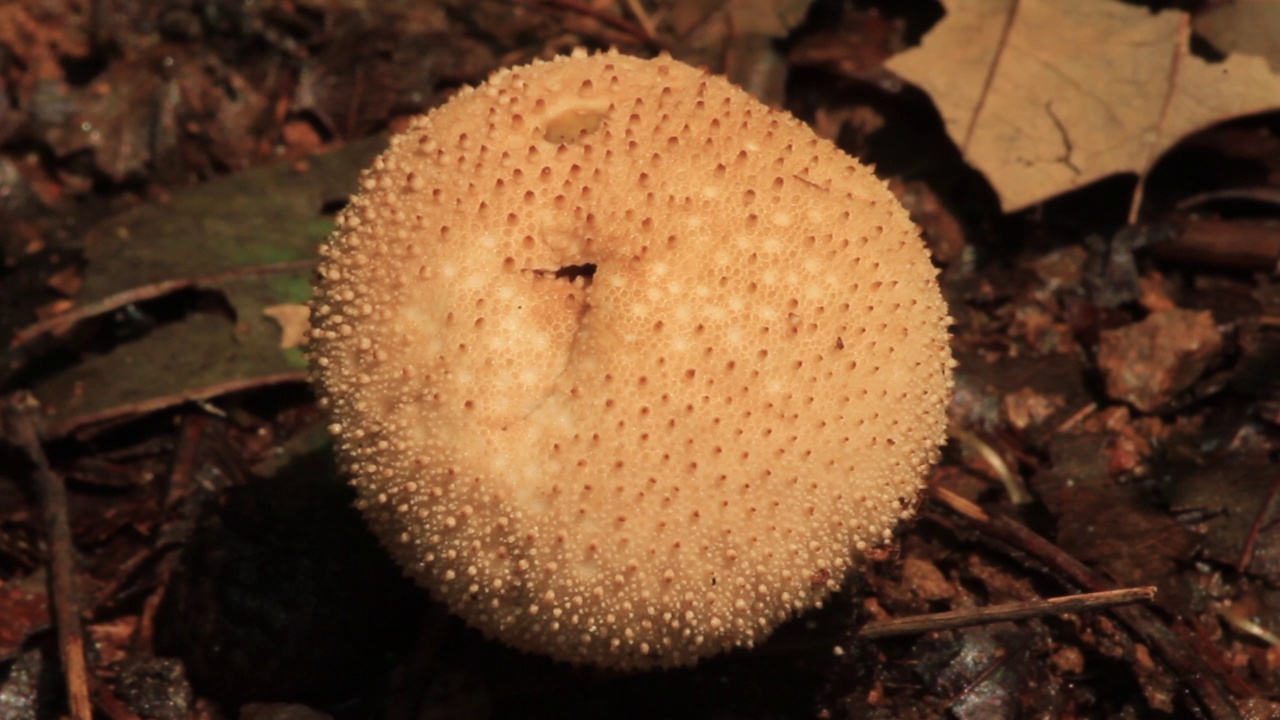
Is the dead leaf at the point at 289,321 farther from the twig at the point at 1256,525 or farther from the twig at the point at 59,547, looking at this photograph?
the twig at the point at 1256,525

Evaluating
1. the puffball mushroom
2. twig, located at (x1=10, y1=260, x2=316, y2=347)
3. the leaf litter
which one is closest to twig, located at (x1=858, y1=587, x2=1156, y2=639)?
the leaf litter

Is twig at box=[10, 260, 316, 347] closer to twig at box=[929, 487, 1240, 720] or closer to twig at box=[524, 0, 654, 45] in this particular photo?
twig at box=[524, 0, 654, 45]

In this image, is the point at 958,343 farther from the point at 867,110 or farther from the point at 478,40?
the point at 478,40

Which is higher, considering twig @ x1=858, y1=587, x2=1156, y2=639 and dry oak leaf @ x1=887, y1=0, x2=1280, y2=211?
dry oak leaf @ x1=887, y1=0, x2=1280, y2=211

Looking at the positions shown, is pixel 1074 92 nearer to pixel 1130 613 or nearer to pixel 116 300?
pixel 1130 613

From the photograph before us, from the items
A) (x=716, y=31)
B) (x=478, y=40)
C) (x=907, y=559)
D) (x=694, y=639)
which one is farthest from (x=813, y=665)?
(x=478, y=40)

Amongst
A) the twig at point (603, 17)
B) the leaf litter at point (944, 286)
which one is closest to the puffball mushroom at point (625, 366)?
the leaf litter at point (944, 286)
